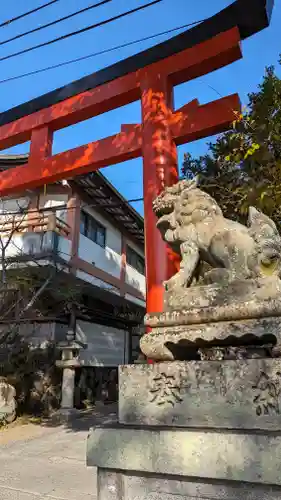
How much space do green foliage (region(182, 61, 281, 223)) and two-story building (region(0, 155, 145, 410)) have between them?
3810 mm

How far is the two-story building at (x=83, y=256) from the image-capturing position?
36.7ft

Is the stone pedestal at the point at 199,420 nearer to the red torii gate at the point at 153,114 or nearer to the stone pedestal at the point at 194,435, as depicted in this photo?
the stone pedestal at the point at 194,435

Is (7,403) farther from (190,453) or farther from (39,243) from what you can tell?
(190,453)

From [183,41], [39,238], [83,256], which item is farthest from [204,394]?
[83,256]

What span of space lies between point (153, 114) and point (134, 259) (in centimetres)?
1353

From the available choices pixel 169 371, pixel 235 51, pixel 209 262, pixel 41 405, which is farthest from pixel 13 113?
pixel 41 405

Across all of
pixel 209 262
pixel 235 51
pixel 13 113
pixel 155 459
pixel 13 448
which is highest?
pixel 13 113

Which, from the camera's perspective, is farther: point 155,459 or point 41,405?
point 41,405

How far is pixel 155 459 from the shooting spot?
189 centimetres

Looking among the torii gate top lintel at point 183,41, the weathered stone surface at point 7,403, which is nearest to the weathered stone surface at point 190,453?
the torii gate top lintel at point 183,41

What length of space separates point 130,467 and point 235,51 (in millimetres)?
5227

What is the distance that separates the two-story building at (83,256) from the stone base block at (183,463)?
701 cm

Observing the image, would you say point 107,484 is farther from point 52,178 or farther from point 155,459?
point 52,178

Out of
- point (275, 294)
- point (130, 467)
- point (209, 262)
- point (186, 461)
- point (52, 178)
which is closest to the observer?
point (186, 461)
